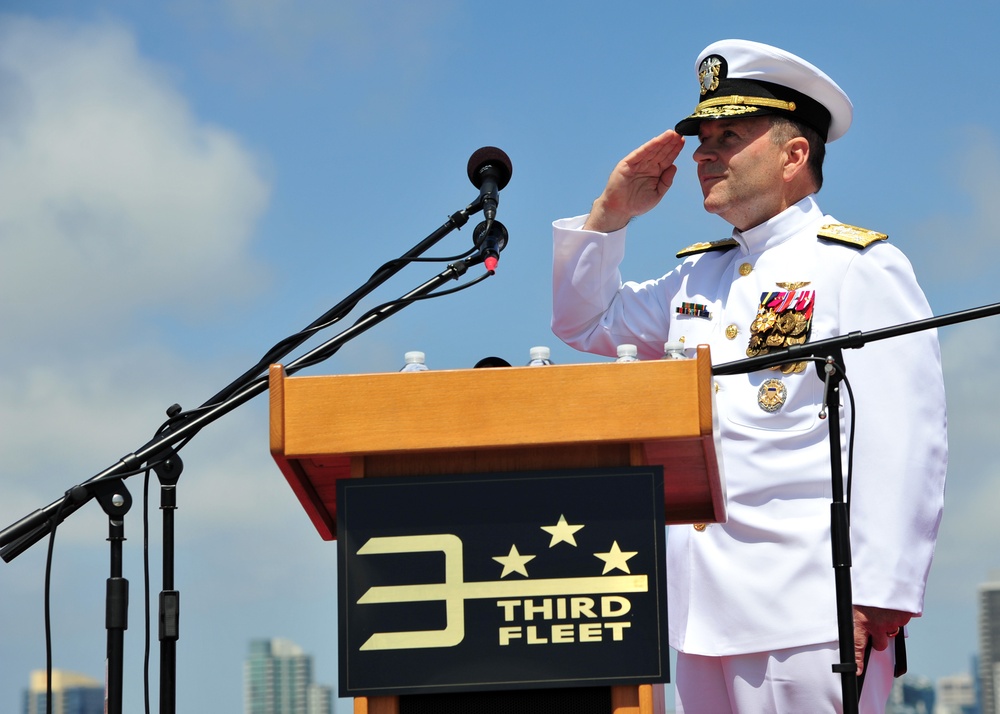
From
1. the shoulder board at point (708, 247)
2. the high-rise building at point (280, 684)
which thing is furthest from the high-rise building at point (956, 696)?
the shoulder board at point (708, 247)

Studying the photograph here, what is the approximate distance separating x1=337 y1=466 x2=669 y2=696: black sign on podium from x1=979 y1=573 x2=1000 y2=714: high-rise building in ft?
364

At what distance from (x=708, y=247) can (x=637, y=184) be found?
0.24 meters

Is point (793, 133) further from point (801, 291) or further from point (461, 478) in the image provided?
point (461, 478)

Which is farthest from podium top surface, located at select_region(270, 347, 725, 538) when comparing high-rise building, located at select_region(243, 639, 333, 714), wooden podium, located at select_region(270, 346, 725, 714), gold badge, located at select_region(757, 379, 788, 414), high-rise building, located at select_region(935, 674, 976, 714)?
high-rise building, located at select_region(935, 674, 976, 714)

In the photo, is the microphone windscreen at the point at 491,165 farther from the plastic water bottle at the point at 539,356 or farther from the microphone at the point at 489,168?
the plastic water bottle at the point at 539,356

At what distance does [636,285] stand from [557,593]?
1.69 m

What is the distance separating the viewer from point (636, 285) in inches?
147

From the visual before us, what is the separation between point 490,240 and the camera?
278 cm

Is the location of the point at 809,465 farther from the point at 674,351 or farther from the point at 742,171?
the point at 674,351

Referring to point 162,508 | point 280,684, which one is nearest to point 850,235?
point 162,508

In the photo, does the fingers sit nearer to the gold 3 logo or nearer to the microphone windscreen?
the microphone windscreen

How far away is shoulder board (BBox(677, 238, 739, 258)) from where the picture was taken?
3588 mm

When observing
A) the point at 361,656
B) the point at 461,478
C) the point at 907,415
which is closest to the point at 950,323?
the point at 907,415

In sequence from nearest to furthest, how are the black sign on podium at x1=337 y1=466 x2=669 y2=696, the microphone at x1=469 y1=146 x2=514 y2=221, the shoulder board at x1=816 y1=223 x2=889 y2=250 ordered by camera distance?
the black sign on podium at x1=337 y1=466 x2=669 y2=696 → the microphone at x1=469 y1=146 x2=514 y2=221 → the shoulder board at x1=816 y1=223 x2=889 y2=250
